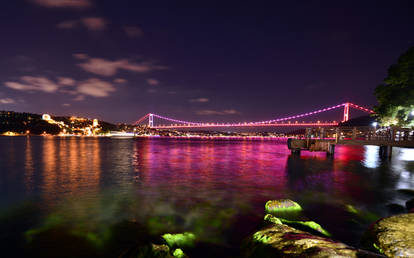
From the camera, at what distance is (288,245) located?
3572mm

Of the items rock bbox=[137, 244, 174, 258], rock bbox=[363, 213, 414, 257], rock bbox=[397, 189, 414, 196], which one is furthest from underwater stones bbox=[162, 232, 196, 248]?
rock bbox=[397, 189, 414, 196]

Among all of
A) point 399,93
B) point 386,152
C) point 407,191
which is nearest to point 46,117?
point 386,152

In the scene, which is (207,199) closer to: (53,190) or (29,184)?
(53,190)

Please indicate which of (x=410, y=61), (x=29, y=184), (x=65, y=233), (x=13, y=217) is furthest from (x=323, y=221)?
(x=410, y=61)

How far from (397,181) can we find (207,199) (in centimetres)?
1159

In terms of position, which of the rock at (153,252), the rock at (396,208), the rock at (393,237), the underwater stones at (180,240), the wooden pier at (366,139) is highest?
the wooden pier at (366,139)

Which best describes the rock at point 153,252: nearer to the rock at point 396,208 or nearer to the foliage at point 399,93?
the rock at point 396,208

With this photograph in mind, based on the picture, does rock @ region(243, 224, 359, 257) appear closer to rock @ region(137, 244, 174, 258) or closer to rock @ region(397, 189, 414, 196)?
rock @ region(137, 244, 174, 258)

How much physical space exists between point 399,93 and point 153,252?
22.3 metres

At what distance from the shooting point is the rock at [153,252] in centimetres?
390

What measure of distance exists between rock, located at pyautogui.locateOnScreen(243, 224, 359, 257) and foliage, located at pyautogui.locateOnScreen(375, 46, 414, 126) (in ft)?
64.7

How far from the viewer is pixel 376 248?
13.7ft

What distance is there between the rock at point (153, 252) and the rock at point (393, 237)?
3.78 meters

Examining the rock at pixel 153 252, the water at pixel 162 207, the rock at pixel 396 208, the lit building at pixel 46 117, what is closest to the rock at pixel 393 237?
the water at pixel 162 207
